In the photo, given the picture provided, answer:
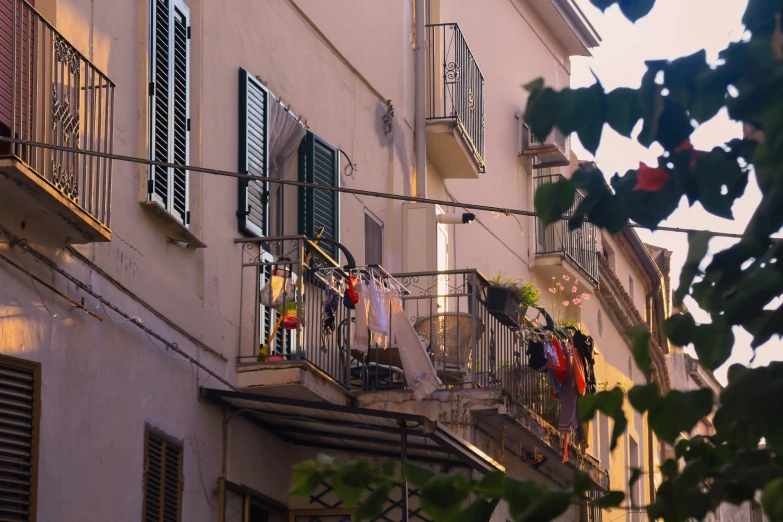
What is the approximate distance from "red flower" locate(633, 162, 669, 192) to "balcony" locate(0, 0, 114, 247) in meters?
4.48

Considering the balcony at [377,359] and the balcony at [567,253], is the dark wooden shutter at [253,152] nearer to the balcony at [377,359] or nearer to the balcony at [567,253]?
the balcony at [377,359]

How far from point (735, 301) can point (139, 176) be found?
264 inches

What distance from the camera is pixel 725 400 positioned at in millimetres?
4285

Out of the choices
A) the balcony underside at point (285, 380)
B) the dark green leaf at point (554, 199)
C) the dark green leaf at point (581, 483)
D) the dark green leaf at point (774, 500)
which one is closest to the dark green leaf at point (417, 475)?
the dark green leaf at point (581, 483)

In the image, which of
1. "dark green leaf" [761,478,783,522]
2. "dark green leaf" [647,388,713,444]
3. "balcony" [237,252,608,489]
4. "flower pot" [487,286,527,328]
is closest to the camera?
"dark green leaf" [761,478,783,522]

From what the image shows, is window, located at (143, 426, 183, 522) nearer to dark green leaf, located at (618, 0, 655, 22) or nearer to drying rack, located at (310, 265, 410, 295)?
drying rack, located at (310, 265, 410, 295)

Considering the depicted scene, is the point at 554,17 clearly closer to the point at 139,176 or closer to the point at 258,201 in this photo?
the point at 258,201

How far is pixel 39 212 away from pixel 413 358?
4679mm

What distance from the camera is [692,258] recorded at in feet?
14.8

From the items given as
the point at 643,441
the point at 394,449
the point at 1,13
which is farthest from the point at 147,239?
the point at 643,441

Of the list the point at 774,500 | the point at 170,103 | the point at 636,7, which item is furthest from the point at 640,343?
the point at 170,103

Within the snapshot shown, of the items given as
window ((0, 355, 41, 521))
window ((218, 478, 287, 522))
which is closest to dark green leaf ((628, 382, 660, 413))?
window ((0, 355, 41, 521))

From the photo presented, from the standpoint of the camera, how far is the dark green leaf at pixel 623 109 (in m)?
4.57

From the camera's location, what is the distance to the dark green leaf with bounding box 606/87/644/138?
15.0 feet
